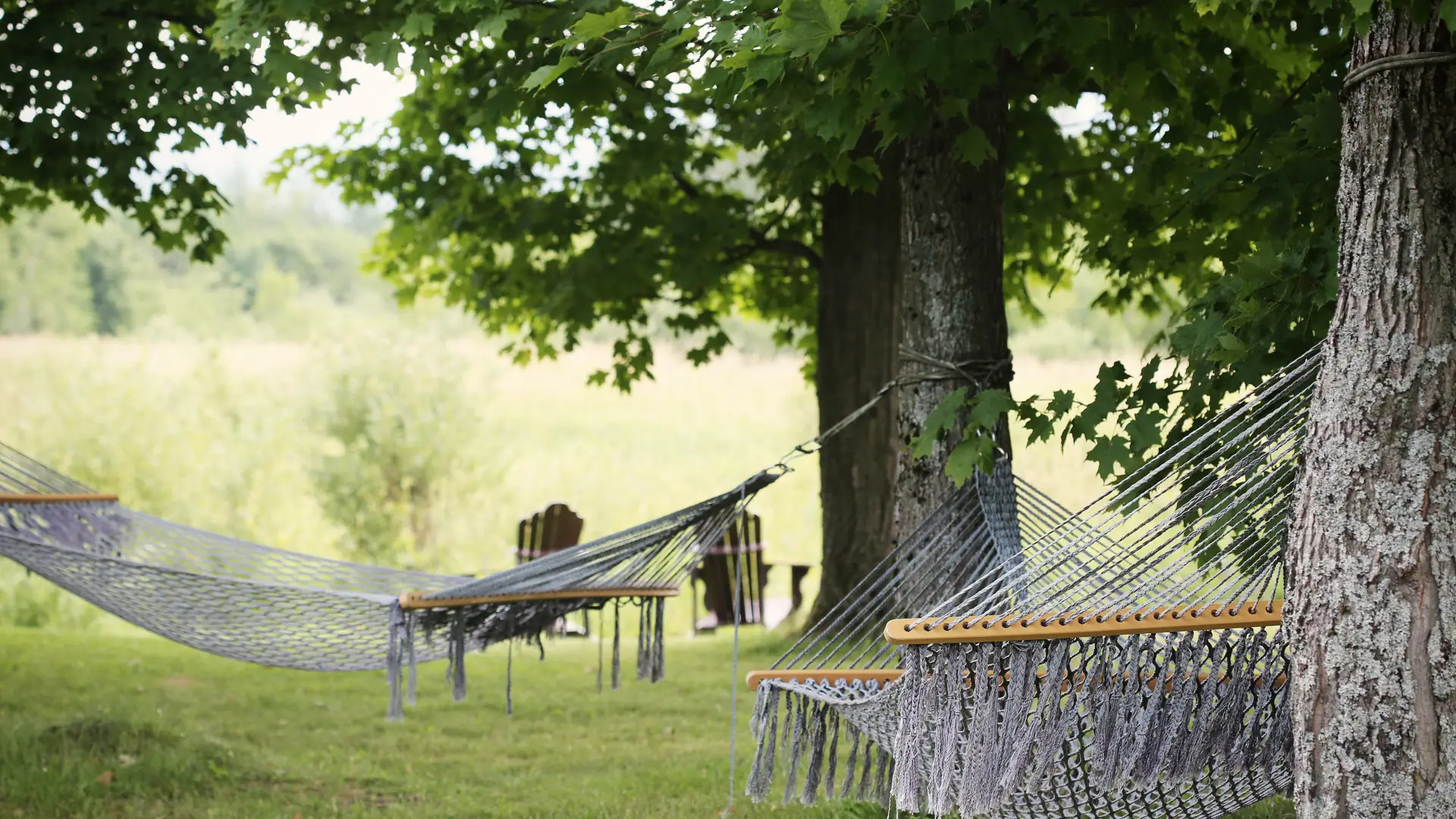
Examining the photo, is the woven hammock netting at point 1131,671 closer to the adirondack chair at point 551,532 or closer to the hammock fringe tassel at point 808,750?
the hammock fringe tassel at point 808,750

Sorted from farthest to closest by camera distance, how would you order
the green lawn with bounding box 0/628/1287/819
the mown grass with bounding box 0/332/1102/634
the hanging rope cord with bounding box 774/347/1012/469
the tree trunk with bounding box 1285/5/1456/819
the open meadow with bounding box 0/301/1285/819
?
the mown grass with bounding box 0/332/1102/634, the open meadow with bounding box 0/301/1285/819, the green lawn with bounding box 0/628/1287/819, the hanging rope cord with bounding box 774/347/1012/469, the tree trunk with bounding box 1285/5/1456/819

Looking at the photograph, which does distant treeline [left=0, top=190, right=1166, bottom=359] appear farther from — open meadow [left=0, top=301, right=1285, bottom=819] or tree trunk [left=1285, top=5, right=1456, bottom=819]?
tree trunk [left=1285, top=5, right=1456, bottom=819]

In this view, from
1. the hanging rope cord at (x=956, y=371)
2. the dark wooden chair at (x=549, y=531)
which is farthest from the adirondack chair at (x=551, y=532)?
the hanging rope cord at (x=956, y=371)

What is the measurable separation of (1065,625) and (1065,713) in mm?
155

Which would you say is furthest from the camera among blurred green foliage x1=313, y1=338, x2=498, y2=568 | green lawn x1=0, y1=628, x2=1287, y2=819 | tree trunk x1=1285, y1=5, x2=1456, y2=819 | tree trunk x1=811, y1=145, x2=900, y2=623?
blurred green foliage x1=313, y1=338, x2=498, y2=568

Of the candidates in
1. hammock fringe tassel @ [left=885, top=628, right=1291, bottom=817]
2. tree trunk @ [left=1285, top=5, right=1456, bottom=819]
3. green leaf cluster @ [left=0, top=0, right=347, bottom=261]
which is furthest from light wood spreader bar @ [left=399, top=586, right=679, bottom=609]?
tree trunk @ [left=1285, top=5, right=1456, bottom=819]

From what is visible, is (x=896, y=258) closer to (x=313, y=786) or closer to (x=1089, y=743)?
(x=313, y=786)

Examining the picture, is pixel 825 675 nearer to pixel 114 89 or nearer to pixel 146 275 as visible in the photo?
pixel 114 89

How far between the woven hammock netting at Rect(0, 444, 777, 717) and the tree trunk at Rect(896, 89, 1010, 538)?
0.49 metres

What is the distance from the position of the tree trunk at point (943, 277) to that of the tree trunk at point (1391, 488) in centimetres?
112

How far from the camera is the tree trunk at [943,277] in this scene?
3.25 metres

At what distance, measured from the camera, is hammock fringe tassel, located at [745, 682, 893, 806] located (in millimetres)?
2793

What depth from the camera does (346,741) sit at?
4.80 meters

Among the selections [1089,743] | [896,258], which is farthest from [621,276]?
[1089,743]
